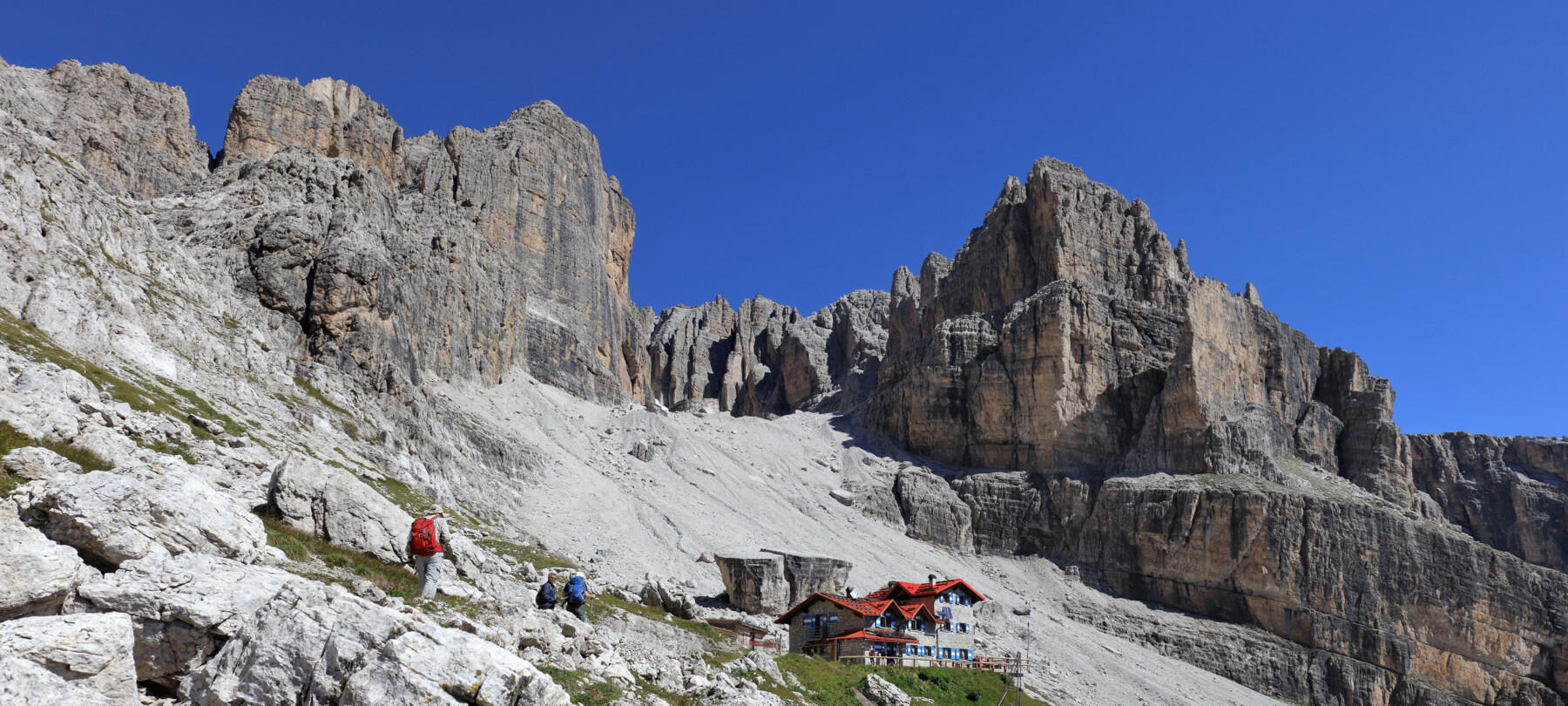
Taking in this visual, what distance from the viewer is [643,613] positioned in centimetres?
4075

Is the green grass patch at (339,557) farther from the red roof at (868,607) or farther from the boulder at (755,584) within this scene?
the boulder at (755,584)

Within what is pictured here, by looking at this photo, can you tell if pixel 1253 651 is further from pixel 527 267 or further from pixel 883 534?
pixel 527 267

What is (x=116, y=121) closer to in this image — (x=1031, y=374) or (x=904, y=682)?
(x=904, y=682)

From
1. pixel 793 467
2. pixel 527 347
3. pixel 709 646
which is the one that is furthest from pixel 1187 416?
pixel 709 646

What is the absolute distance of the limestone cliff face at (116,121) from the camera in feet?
265

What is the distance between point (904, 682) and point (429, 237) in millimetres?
67416

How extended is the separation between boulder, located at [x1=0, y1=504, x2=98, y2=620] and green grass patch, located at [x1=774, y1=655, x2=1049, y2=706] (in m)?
16.9

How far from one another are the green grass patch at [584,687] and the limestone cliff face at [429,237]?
48.8m

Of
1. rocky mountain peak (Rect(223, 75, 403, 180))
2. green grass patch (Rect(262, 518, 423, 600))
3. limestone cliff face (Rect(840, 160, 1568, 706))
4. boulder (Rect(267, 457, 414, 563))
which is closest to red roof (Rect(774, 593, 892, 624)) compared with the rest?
boulder (Rect(267, 457, 414, 563))

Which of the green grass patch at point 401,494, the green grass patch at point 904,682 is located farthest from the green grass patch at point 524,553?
the green grass patch at point 904,682

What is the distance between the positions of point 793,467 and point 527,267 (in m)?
41.9

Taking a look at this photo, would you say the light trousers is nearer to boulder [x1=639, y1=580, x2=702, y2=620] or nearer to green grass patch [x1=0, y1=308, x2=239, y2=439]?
green grass patch [x1=0, y1=308, x2=239, y2=439]

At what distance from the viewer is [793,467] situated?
4107 inches

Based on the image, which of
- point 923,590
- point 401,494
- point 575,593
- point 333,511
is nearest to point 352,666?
point 575,593
